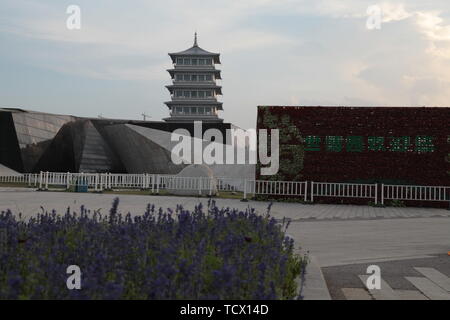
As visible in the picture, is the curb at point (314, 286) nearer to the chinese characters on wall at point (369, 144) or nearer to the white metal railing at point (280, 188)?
the white metal railing at point (280, 188)

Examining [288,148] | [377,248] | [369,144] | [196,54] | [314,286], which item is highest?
[196,54]

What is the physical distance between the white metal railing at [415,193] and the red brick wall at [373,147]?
23cm

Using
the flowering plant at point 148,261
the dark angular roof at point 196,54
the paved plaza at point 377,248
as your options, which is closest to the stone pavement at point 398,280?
the paved plaza at point 377,248

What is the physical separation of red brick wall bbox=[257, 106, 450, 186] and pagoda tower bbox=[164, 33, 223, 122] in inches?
1735

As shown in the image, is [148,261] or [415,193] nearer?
[148,261]

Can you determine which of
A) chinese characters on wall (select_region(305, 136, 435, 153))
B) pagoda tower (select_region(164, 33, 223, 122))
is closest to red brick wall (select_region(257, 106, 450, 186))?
chinese characters on wall (select_region(305, 136, 435, 153))

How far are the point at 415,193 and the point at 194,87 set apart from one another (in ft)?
159

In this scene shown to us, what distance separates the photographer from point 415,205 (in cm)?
1822

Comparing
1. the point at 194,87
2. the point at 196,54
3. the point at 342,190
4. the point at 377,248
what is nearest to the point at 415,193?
the point at 342,190

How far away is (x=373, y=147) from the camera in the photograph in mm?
18672

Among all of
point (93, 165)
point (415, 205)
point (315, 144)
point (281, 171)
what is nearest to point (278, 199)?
point (281, 171)

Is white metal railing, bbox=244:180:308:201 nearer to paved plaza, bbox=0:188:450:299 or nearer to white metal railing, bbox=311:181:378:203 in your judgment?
white metal railing, bbox=311:181:378:203

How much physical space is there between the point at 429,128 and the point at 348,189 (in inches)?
148

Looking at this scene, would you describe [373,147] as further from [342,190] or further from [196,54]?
[196,54]
